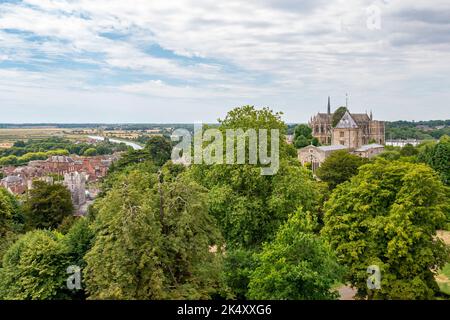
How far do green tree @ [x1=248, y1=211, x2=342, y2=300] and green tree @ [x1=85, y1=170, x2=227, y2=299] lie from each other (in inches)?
73.1

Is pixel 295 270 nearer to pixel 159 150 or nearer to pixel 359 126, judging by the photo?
pixel 159 150

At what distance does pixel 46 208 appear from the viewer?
3544 cm

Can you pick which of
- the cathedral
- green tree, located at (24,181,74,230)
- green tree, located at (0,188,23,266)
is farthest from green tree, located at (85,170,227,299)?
the cathedral

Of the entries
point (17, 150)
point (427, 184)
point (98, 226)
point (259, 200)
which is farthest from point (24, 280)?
point (17, 150)

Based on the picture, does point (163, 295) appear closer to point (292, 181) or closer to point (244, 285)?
point (244, 285)

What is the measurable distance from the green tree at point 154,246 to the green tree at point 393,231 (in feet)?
20.2

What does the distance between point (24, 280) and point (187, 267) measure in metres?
8.25

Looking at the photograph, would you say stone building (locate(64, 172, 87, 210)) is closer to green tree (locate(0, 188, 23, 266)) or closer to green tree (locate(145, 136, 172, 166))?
green tree (locate(145, 136, 172, 166))

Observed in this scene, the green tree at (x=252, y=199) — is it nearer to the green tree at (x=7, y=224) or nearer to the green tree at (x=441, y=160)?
the green tree at (x=7, y=224)

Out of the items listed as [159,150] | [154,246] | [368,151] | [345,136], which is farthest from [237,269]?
[345,136]

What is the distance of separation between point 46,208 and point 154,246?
24087 mm

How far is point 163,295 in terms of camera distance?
14.2 metres

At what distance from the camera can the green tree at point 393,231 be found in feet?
59.5
